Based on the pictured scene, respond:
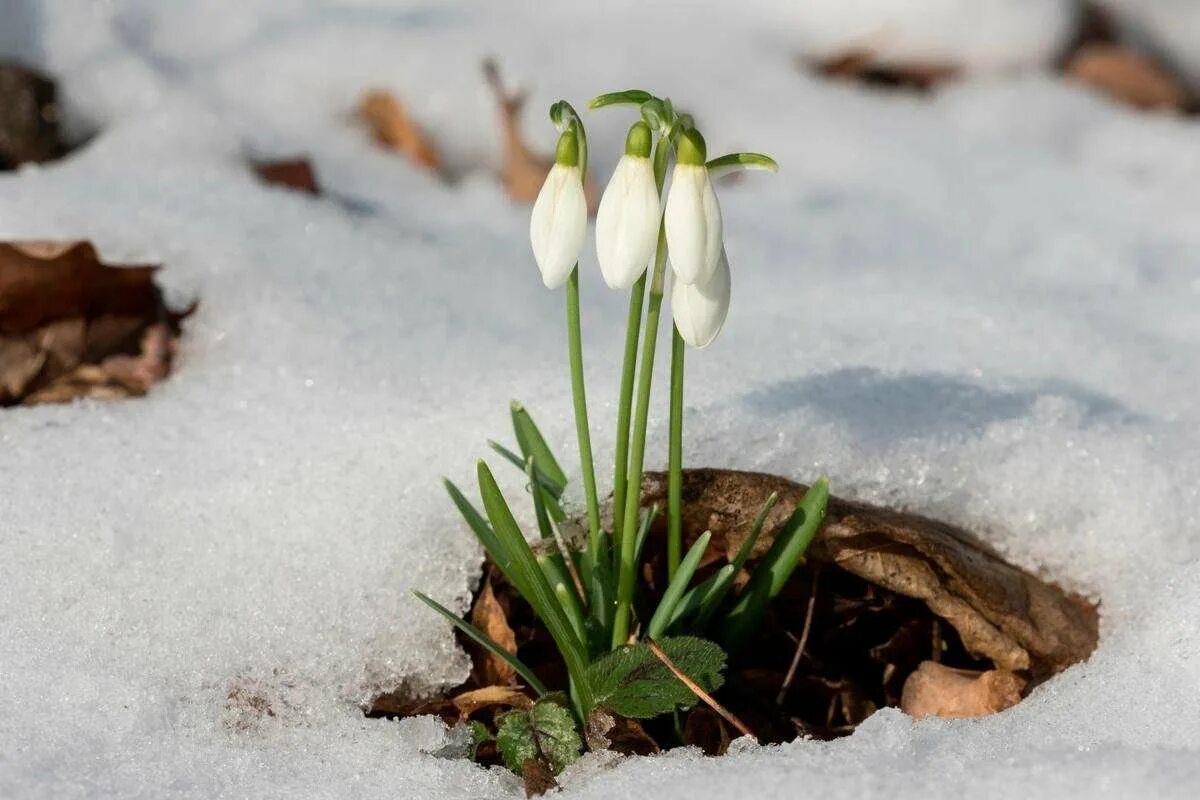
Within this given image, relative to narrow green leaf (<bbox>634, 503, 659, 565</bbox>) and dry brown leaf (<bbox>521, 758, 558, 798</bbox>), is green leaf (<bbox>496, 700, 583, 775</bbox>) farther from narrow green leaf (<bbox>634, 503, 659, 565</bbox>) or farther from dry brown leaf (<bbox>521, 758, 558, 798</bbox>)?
narrow green leaf (<bbox>634, 503, 659, 565</bbox>)

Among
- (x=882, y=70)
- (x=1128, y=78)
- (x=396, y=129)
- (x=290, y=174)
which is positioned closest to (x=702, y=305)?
(x=290, y=174)

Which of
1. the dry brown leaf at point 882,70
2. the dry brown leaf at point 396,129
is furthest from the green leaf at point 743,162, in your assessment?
the dry brown leaf at point 882,70

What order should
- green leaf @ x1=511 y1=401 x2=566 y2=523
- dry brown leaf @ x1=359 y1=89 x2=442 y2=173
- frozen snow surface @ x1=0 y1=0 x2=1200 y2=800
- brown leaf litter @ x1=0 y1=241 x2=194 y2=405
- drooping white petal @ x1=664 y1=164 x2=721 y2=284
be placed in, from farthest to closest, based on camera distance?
dry brown leaf @ x1=359 y1=89 x2=442 y2=173 < brown leaf litter @ x1=0 y1=241 x2=194 y2=405 < green leaf @ x1=511 y1=401 x2=566 y2=523 < frozen snow surface @ x1=0 y1=0 x2=1200 y2=800 < drooping white petal @ x1=664 y1=164 x2=721 y2=284

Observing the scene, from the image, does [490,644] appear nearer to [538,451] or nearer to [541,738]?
[541,738]

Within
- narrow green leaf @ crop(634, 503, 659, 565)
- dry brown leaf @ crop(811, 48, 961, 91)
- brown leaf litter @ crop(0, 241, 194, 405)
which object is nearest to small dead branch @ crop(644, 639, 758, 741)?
narrow green leaf @ crop(634, 503, 659, 565)

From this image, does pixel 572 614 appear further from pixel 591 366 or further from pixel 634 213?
pixel 591 366

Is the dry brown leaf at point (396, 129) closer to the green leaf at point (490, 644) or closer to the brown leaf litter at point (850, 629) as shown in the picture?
the brown leaf litter at point (850, 629)

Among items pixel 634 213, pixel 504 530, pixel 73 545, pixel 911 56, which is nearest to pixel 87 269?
pixel 73 545
